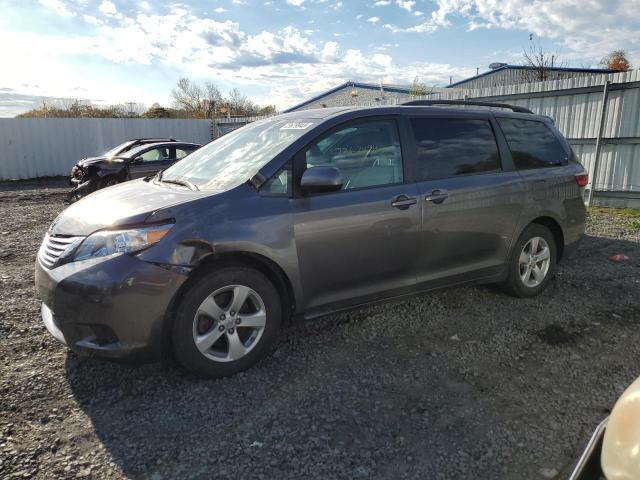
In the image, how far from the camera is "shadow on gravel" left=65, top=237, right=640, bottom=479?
2.48 m

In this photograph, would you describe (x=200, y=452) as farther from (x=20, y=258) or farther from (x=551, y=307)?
(x=20, y=258)

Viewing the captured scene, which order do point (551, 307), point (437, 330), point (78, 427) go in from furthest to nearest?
point (551, 307)
point (437, 330)
point (78, 427)

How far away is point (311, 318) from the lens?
3.47m

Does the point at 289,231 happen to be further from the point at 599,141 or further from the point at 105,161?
the point at 105,161

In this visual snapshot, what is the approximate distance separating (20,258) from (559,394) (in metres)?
6.35

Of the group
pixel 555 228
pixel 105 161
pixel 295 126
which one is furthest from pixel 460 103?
pixel 105 161

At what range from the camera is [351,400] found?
118 inches

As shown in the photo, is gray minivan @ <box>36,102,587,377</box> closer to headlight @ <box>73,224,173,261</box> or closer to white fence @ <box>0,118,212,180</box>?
headlight @ <box>73,224,173,261</box>

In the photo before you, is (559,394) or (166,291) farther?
(559,394)

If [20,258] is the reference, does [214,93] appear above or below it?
above

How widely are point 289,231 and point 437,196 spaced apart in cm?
133

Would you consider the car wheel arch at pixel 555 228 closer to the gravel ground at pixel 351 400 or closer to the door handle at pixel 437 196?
the gravel ground at pixel 351 400

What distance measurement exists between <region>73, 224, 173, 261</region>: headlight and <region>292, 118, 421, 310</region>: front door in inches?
36.0

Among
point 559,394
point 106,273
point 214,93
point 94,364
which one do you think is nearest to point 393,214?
point 559,394
